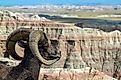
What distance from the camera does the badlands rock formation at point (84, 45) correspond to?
1860 inches

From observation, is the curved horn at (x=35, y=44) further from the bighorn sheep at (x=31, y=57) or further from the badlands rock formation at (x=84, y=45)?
the badlands rock formation at (x=84, y=45)

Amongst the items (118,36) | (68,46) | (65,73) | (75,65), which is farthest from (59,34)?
(65,73)

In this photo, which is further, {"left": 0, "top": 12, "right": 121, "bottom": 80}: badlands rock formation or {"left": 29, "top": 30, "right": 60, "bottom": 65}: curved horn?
{"left": 0, "top": 12, "right": 121, "bottom": 80}: badlands rock formation

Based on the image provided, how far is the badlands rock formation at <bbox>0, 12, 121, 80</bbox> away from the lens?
47.3 meters

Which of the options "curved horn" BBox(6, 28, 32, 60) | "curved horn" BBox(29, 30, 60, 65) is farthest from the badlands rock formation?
"curved horn" BBox(29, 30, 60, 65)

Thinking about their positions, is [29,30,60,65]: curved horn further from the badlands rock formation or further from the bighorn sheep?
the badlands rock formation

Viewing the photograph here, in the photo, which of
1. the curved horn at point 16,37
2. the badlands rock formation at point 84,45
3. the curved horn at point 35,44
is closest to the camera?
the curved horn at point 35,44

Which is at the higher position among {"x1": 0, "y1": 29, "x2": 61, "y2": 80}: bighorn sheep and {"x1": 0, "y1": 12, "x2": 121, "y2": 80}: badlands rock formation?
{"x1": 0, "y1": 29, "x2": 61, "y2": 80}: bighorn sheep

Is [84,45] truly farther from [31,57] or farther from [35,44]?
[35,44]

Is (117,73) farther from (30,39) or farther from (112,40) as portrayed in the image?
(30,39)

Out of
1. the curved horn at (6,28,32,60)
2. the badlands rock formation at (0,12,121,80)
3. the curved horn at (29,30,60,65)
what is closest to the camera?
the curved horn at (29,30,60,65)

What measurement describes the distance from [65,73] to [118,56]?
22814 millimetres

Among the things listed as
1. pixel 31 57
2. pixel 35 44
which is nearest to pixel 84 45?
pixel 31 57

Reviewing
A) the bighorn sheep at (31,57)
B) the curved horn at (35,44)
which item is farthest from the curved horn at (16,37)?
the curved horn at (35,44)
